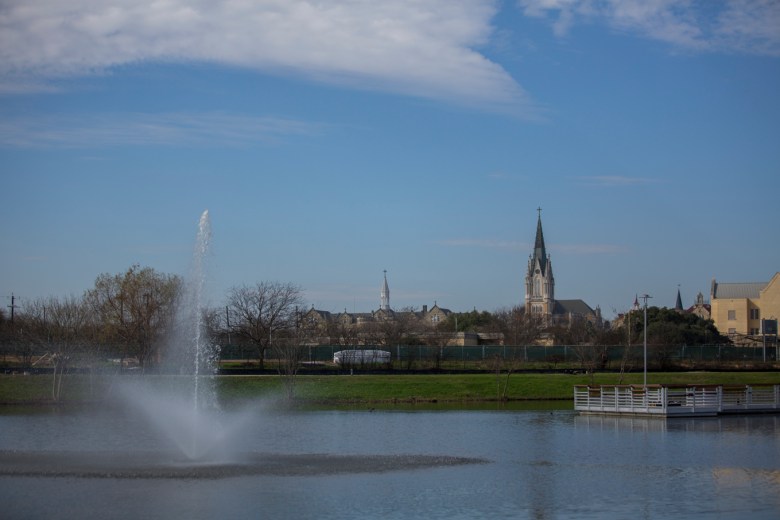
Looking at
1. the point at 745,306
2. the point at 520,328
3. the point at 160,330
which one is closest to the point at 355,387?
the point at 160,330

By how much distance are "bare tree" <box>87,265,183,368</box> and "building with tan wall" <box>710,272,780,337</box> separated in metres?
91.5

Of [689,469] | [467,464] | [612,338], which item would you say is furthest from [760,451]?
[612,338]

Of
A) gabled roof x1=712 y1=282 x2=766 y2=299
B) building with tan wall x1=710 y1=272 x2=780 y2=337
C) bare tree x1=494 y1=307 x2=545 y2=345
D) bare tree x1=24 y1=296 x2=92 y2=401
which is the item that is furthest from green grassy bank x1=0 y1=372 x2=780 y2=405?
gabled roof x1=712 y1=282 x2=766 y2=299

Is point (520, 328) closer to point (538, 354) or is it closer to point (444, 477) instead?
point (538, 354)

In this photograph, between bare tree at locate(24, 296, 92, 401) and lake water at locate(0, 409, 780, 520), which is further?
bare tree at locate(24, 296, 92, 401)

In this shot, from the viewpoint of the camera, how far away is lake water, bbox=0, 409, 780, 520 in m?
22.6

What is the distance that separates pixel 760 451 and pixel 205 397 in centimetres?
3300

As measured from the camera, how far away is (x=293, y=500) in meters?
23.7

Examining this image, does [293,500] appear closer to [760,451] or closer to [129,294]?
[760,451]

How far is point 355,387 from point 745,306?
9710 cm

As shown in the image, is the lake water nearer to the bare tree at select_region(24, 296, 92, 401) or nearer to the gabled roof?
the bare tree at select_region(24, 296, 92, 401)

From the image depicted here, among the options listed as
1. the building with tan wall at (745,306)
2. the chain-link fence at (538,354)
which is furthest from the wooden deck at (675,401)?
the building with tan wall at (745,306)

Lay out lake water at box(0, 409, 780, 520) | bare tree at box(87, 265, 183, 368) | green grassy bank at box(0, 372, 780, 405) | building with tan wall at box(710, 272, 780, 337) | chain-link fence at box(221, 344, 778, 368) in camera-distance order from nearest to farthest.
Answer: lake water at box(0, 409, 780, 520) → green grassy bank at box(0, 372, 780, 405) → bare tree at box(87, 265, 183, 368) → chain-link fence at box(221, 344, 778, 368) → building with tan wall at box(710, 272, 780, 337)

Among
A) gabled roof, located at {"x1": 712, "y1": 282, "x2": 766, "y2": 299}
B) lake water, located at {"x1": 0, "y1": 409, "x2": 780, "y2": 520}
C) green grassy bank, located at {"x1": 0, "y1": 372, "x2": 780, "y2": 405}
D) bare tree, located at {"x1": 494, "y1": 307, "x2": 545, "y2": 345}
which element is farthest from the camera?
gabled roof, located at {"x1": 712, "y1": 282, "x2": 766, "y2": 299}
